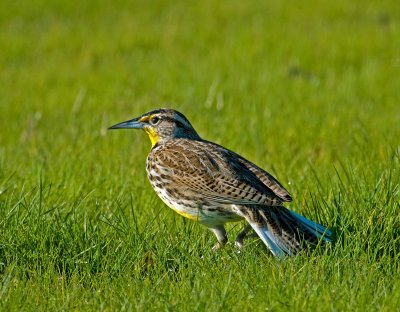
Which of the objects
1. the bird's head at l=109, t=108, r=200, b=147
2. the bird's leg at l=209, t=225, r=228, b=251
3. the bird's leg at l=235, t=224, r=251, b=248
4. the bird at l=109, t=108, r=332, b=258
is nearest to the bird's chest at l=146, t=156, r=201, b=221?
the bird at l=109, t=108, r=332, b=258

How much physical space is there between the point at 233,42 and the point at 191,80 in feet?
6.49

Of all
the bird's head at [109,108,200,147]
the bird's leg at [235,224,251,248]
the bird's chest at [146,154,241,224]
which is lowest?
the bird's leg at [235,224,251,248]

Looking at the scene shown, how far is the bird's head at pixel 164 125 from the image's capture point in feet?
21.5

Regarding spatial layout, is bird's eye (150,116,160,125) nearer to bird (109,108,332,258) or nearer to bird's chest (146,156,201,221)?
bird (109,108,332,258)

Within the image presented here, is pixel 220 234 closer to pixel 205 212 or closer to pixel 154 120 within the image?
pixel 205 212

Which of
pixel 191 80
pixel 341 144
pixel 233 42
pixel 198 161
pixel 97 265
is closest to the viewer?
pixel 97 265

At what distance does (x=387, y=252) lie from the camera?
215 inches

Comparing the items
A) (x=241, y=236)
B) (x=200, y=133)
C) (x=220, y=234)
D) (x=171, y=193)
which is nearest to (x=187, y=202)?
(x=171, y=193)

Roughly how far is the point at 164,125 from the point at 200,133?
8.29 feet

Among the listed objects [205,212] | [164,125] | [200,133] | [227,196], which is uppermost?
[164,125]

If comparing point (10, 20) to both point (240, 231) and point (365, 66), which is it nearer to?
point (365, 66)

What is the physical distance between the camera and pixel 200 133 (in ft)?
29.9

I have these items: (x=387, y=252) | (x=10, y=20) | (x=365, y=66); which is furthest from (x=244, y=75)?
(x=387, y=252)

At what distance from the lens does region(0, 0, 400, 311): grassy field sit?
495cm
